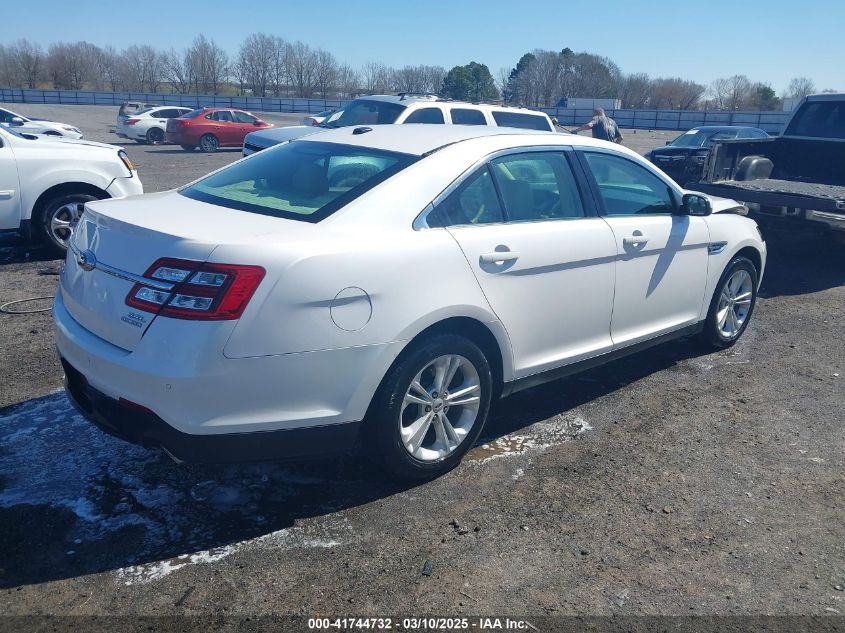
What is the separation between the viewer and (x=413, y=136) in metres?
4.38

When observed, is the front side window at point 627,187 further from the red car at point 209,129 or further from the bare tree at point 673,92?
the bare tree at point 673,92

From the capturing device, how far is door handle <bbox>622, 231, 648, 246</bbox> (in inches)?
184

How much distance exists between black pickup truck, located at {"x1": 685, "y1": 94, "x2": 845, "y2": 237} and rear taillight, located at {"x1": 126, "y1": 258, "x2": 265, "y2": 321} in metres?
7.22

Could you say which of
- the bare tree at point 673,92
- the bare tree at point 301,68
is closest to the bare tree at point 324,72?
the bare tree at point 301,68

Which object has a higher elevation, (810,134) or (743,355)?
(810,134)

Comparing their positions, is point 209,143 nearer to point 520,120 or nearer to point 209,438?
point 520,120

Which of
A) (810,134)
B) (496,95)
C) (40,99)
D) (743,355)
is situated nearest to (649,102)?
(496,95)

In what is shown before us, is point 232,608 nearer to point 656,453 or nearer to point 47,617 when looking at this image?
point 47,617

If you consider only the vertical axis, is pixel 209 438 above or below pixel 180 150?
→ above

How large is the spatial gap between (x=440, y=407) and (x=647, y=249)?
192 cm

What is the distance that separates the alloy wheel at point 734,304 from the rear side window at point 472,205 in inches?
101

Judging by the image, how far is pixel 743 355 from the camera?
608 cm

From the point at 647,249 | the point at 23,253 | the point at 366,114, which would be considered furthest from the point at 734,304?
the point at 366,114

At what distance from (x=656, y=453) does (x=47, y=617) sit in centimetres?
312
